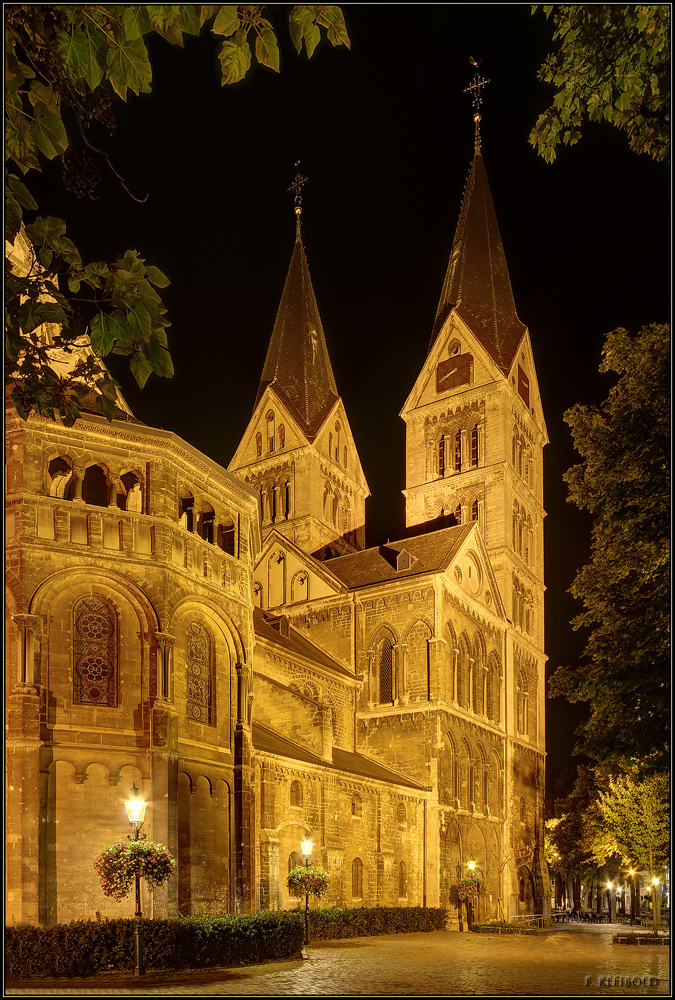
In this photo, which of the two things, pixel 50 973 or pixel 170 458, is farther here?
pixel 170 458

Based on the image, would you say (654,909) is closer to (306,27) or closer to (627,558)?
(627,558)

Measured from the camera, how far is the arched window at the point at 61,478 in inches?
1011

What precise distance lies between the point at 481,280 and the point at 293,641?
33.8 metres

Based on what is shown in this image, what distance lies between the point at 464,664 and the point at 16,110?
45219 millimetres

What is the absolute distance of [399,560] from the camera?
1988 inches

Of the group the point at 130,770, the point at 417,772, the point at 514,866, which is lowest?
the point at 514,866

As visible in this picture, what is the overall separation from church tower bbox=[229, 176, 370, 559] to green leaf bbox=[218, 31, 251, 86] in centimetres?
5692

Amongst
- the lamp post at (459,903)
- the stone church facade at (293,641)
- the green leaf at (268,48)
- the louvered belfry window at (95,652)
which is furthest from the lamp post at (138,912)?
the lamp post at (459,903)

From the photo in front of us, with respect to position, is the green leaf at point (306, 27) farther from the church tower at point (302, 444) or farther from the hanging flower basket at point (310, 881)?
the church tower at point (302, 444)

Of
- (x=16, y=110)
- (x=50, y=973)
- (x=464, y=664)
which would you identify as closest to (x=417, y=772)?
(x=464, y=664)

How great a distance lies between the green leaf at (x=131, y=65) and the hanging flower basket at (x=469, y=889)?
141 ft

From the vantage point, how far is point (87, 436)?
25.6m

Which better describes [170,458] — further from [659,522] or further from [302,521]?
[302,521]

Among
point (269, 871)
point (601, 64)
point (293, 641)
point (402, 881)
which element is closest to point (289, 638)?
point (293, 641)
